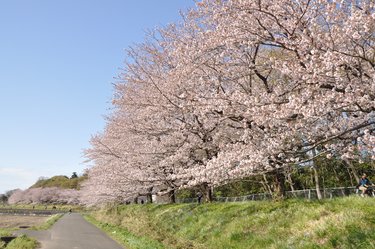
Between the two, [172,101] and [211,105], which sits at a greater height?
[172,101]

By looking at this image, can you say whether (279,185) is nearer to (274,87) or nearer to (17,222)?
(274,87)

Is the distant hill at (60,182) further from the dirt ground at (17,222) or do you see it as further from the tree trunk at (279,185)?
the tree trunk at (279,185)

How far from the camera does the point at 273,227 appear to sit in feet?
30.6

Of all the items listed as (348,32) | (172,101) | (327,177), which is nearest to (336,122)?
(348,32)

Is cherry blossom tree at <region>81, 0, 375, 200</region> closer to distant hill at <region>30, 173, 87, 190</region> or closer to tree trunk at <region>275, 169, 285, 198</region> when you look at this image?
tree trunk at <region>275, 169, 285, 198</region>

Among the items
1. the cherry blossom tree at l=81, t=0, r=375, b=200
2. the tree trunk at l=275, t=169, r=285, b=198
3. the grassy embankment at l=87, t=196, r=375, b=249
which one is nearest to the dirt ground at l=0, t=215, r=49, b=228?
the grassy embankment at l=87, t=196, r=375, b=249

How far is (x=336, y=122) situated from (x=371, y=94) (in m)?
1.60

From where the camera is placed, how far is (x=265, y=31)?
28.0ft

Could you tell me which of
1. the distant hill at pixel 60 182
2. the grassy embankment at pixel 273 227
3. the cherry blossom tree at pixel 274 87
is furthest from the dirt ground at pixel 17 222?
the distant hill at pixel 60 182

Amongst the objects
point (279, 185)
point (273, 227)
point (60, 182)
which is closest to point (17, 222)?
point (279, 185)

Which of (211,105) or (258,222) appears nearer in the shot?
(211,105)

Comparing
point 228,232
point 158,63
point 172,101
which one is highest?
point 158,63

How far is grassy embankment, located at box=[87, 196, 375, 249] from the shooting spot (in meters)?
7.02

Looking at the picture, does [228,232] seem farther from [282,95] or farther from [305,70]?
[305,70]
